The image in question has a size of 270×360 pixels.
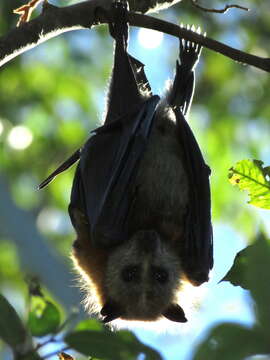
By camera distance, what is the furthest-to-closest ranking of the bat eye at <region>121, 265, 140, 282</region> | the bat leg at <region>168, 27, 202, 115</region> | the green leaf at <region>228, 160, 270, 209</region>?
the bat leg at <region>168, 27, 202, 115</region>
the bat eye at <region>121, 265, 140, 282</region>
the green leaf at <region>228, 160, 270, 209</region>

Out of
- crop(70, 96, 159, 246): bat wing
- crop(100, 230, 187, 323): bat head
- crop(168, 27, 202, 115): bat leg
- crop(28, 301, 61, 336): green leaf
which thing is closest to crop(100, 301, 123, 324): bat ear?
crop(100, 230, 187, 323): bat head

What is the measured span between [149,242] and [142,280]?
1.23ft

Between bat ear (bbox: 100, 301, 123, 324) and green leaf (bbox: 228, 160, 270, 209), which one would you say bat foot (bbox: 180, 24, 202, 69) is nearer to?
bat ear (bbox: 100, 301, 123, 324)

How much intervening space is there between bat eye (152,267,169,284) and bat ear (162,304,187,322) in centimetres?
27

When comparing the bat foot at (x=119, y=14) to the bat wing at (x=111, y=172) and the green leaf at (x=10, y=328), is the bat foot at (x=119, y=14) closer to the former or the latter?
the bat wing at (x=111, y=172)

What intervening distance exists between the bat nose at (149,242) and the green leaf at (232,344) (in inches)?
156

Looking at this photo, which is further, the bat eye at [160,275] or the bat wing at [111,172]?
the bat eye at [160,275]

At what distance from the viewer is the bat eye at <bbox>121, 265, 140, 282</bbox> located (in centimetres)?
575

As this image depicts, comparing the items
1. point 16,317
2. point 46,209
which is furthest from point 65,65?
point 16,317

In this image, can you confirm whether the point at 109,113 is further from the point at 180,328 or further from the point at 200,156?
the point at 180,328

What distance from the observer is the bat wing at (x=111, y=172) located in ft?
18.5

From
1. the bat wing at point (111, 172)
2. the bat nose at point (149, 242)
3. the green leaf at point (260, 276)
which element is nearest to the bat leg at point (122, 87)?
the bat wing at point (111, 172)

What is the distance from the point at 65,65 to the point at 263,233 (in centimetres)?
1180

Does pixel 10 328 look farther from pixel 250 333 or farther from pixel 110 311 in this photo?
pixel 110 311
